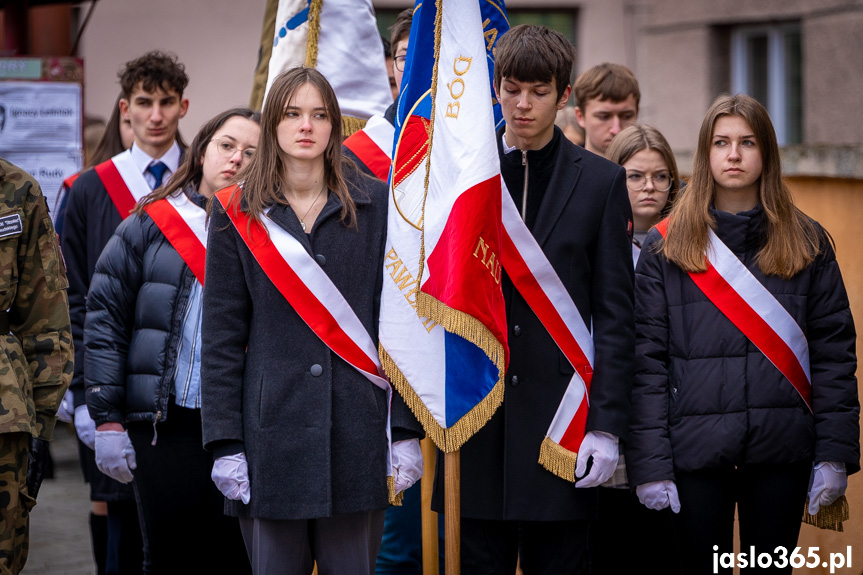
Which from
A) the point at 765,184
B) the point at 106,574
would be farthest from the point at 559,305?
the point at 106,574

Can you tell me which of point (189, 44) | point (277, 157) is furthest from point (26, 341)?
point (189, 44)

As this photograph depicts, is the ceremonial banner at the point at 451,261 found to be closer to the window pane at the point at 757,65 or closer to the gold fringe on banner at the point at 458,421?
the gold fringe on banner at the point at 458,421

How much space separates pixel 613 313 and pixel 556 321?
18 centimetres

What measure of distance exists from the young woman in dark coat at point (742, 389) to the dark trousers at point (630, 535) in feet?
2.43

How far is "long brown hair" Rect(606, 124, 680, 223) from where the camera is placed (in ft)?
16.4

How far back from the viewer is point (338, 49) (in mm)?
5148

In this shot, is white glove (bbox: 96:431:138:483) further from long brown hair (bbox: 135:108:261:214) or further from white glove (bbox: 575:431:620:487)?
white glove (bbox: 575:431:620:487)

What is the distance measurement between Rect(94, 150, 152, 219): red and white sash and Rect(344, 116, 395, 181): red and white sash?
1.12 m

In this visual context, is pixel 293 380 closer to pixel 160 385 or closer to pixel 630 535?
pixel 160 385

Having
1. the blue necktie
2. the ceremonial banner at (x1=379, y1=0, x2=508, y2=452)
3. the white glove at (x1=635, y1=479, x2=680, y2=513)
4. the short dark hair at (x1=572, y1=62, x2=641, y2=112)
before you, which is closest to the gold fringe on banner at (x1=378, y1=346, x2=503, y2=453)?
the ceremonial banner at (x1=379, y1=0, x2=508, y2=452)

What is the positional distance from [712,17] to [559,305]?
8545mm

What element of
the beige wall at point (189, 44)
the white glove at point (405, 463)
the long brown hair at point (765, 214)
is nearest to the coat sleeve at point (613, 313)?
the long brown hair at point (765, 214)

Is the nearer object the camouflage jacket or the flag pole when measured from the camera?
the flag pole

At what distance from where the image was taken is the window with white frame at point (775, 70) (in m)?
11.2
